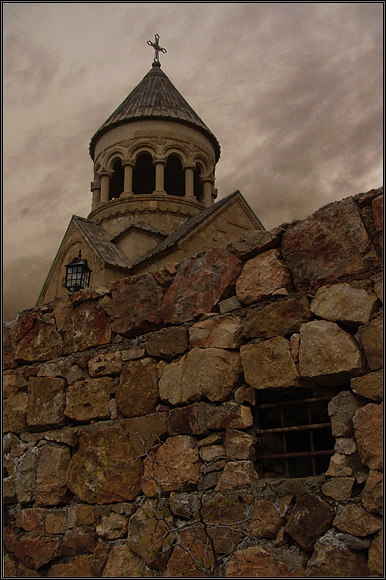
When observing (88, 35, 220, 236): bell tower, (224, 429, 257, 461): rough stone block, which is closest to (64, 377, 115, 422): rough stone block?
(224, 429, 257, 461): rough stone block

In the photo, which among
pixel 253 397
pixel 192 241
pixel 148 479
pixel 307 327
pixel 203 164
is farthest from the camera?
pixel 203 164

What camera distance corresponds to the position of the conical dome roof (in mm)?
16938

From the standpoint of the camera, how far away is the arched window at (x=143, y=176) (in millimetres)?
17297

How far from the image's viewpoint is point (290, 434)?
315 cm

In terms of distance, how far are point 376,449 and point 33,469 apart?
2.36 m

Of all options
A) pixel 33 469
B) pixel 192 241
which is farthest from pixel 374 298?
pixel 192 241

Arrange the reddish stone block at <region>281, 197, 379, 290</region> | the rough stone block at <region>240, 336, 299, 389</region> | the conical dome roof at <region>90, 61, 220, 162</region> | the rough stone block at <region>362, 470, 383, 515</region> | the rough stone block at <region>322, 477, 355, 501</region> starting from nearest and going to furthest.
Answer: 1. the rough stone block at <region>362, 470, 383, 515</region>
2. the rough stone block at <region>322, 477, 355, 501</region>
3. the reddish stone block at <region>281, 197, 379, 290</region>
4. the rough stone block at <region>240, 336, 299, 389</region>
5. the conical dome roof at <region>90, 61, 220, 162</region>

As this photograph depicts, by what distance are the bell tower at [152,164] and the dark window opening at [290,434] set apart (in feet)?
41.6

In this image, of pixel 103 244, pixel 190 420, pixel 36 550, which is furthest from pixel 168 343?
pixel 103 244

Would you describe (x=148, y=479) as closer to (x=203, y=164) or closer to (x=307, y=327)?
(x=307, y=327)

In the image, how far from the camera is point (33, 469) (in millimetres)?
3771

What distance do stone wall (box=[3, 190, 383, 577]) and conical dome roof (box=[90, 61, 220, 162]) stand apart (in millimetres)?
13897

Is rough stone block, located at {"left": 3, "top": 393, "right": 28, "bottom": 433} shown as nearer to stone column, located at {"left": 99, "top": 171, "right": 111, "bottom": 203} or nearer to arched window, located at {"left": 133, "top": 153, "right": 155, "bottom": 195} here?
stone column, located at {"left": 99, "top": 171, "right": 111, "bottom": 203}

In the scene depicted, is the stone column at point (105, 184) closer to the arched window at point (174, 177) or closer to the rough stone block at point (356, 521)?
the arched window at point (174, 177)
